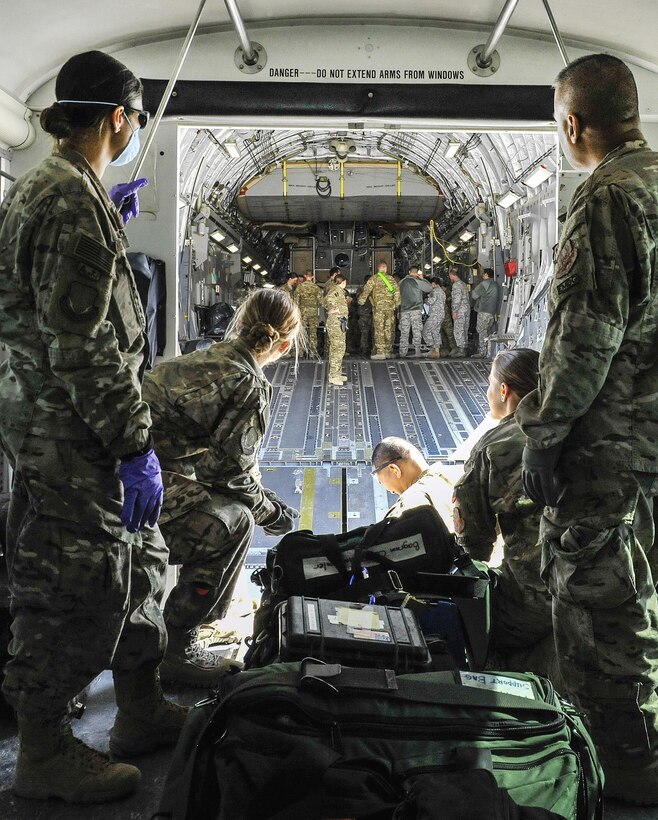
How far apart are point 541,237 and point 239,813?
24.8 feet

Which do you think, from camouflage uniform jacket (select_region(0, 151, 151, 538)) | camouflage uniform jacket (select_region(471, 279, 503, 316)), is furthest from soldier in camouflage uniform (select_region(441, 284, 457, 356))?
camouflage uniform jacket (select_region(0, 151, 151, 538))

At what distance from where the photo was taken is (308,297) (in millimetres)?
14516

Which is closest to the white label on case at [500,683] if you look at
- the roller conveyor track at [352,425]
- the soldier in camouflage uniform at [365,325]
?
the roller conveyor track at [352,425]

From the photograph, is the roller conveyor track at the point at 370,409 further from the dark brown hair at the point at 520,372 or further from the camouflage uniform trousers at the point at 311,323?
the camouflage uniform trousers at the point at 311,323

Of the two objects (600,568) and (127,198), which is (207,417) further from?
(600,568)

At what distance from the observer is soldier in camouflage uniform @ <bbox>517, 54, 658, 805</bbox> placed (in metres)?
2.13

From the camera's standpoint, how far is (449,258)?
15.4m

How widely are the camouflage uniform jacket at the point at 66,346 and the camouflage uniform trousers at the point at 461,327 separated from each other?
38.8 ft

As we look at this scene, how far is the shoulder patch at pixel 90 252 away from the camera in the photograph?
2020 mm

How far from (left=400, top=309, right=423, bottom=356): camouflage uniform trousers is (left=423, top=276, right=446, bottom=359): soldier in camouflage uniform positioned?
0.69ft

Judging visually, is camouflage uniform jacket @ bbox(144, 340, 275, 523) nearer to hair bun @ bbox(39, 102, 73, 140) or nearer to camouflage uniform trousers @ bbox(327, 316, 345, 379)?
hair bun @ bbox(39, 102, 73, 140)

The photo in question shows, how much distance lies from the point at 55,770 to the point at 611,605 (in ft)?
5.56

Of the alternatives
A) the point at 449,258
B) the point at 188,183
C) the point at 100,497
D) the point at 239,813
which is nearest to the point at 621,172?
the point at 100,497

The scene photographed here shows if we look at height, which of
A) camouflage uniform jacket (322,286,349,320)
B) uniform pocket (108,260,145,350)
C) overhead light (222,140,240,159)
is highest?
overhead light (222,140,240,159)
